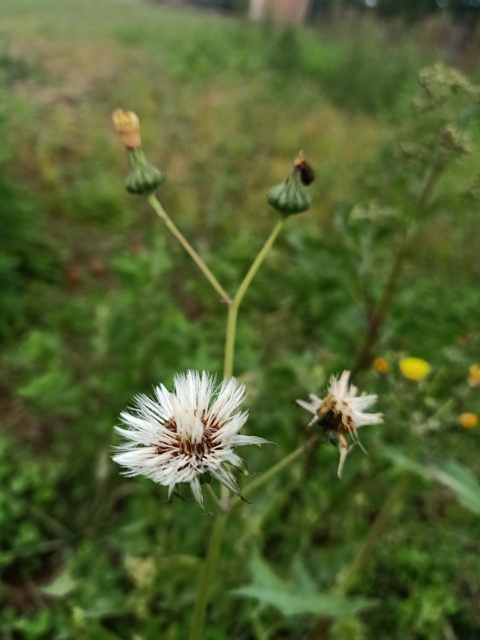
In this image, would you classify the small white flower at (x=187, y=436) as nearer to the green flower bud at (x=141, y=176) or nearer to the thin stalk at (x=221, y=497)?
the thin stalk at (x=221, y=497)

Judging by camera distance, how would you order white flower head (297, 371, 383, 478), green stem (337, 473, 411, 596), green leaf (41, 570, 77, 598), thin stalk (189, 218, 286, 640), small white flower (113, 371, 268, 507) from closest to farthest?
small white flower (113, 371, 268, 507), white flower head (297, 371, 383, 478), thin stalk (189, 218, 286, 640), green leaf (41, 570, 77, 598), green stem (337, 473, 411, 596)

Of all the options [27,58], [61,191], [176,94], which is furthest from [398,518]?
[27,58]

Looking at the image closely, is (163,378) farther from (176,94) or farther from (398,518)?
(176,94)

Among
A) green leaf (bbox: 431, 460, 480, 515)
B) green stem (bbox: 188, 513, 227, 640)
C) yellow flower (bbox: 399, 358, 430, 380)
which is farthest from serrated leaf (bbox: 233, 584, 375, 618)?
yellow flower (bbox: 399, 358, 430, 380)

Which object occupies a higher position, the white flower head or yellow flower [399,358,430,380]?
the white flower head

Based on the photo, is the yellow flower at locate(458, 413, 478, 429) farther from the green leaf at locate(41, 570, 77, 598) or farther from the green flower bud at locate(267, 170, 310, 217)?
the green leaf at locate(41, 570, 77, 598)

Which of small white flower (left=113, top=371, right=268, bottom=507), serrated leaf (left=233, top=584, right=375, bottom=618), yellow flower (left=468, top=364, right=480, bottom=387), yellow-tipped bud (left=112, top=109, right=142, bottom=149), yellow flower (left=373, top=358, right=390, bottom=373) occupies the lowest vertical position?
serrated leaf (left=233, top=584, right=375, bottom=618)

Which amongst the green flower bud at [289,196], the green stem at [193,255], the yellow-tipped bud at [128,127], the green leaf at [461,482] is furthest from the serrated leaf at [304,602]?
the yellow-tipped bud at [128,127]

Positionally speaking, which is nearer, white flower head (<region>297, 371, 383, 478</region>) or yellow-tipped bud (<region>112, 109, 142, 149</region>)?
white flower head (<region>297, 371, 383, 478</region>)
